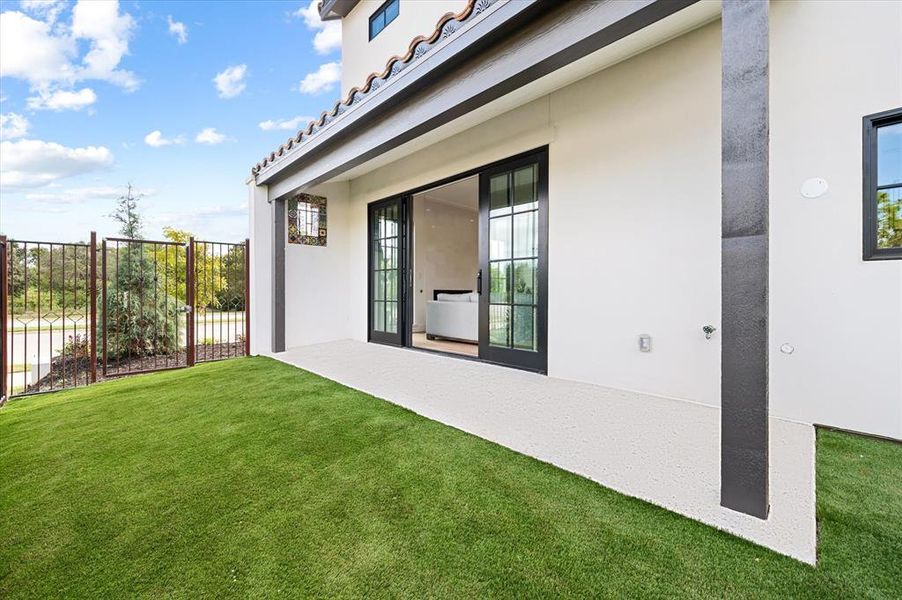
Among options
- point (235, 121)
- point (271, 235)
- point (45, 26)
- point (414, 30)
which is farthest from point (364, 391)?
point (235, 121)

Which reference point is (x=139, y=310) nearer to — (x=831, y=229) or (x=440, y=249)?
(x=440, y=249)

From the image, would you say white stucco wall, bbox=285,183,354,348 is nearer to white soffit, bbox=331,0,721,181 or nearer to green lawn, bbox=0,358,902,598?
white soffit, bbox=331,0,721,181

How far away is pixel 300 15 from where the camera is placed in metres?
7.98

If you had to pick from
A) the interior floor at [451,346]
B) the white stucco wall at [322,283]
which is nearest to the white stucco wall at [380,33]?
the white stucco wall at [322,283]

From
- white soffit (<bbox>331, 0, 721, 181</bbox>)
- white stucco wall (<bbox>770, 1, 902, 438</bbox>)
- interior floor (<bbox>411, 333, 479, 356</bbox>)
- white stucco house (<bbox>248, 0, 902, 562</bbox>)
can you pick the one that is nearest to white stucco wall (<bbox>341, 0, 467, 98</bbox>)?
white stucco house (<bbox>248, 0, 902, 562</bbox>)

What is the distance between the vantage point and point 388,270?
5.88 meters

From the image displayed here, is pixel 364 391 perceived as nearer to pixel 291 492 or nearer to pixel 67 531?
pixel 291 492

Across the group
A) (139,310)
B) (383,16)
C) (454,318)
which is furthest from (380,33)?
(139,310)

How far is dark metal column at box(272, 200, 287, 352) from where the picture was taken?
5309 mm

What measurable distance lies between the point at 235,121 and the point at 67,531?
1235 centimetres

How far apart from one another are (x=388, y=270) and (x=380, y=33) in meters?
4.35

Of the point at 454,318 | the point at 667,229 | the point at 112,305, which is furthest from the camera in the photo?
the point at 454,318

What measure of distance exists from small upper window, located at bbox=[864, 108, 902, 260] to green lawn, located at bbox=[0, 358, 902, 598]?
1253 millimetres

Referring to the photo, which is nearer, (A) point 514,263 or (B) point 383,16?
(A) point 514,263
